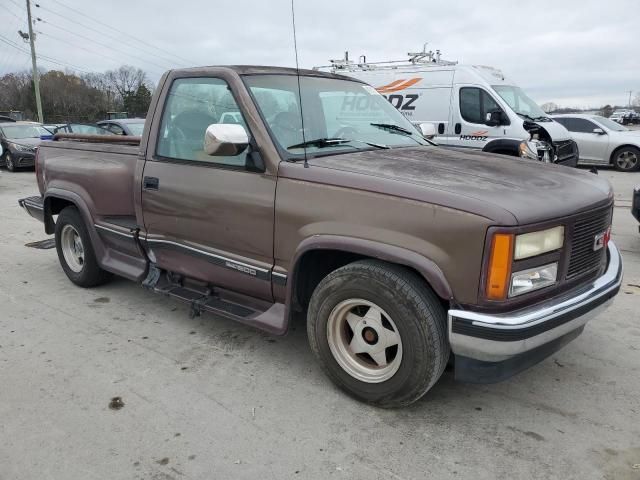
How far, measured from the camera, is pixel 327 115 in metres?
3.72

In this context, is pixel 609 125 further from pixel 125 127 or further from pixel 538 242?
pixel 538 242

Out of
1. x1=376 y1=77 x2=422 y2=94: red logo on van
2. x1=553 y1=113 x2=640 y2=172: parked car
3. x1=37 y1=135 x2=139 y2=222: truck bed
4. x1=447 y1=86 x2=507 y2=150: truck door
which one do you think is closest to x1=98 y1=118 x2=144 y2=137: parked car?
x1=376 y1=77 x2=422 y2=94: red logo on van

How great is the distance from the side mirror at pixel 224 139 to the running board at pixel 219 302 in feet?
3.34

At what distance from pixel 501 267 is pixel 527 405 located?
3.51 ft

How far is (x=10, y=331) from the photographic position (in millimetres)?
4086

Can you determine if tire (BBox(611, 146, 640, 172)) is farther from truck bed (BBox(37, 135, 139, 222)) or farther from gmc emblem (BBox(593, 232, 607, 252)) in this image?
A: truck bed (BBox(37, 135, 139, 222))

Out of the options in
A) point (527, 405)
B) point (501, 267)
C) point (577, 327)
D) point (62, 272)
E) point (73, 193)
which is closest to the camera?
point (501, 267)

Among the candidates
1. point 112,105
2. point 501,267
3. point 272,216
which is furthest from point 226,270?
point 112,105

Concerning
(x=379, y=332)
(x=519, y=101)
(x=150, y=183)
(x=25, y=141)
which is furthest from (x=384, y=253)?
(x=25, y=141)

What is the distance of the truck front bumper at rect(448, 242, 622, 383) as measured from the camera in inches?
97.1

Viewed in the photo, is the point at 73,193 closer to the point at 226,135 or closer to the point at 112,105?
the point at 226,135

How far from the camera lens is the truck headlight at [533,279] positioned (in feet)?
8.25

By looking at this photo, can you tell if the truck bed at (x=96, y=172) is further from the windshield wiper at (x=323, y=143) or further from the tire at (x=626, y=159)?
the tire at (x=626, y=159)

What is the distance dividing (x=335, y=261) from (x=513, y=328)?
118 centimetres
